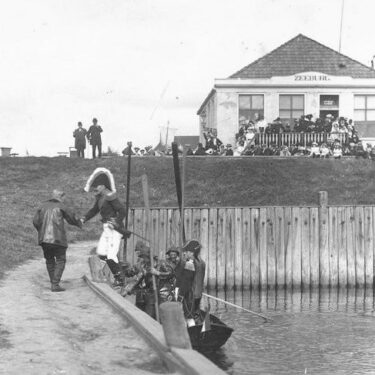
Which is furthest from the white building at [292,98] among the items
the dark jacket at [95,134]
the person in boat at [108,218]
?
the person in boat at [108,218]

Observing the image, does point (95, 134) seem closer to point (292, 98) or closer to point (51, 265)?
point (292, 98)

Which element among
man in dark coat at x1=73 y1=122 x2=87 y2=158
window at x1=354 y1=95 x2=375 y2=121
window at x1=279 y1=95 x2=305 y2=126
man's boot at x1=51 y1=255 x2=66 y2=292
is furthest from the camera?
window at x1=354 y1=95 x2=375 y2=121

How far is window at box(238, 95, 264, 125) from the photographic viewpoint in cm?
3938

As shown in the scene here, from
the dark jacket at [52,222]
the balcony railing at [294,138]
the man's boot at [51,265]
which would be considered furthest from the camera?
the balcony railing at [294,138]

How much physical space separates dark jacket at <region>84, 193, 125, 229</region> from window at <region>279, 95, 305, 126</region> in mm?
24918

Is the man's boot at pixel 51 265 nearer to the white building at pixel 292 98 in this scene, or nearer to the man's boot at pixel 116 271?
the man's boot at pixel 116 271

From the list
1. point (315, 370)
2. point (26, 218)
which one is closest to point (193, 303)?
point (315, 370)

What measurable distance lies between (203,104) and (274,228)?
26.3m

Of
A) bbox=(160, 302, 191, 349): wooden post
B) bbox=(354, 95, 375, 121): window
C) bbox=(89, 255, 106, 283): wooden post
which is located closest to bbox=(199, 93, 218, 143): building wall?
bbox=(354, 95, 375, 121): window

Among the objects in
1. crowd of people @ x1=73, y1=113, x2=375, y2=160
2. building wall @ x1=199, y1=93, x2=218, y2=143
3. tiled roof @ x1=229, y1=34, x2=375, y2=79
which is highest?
tiled roof @ x1=229, y1=34, x2=375, y2=79

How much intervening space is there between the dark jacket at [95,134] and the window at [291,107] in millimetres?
9328

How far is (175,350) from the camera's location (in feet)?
28.1

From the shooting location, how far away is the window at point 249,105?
3938cm

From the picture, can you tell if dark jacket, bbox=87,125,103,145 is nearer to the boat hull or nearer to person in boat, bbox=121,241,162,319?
person in boat, bbox=121,241,162,319
